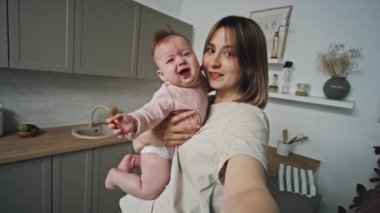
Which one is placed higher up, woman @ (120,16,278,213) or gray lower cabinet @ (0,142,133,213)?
woman @ (120,16,278,213)

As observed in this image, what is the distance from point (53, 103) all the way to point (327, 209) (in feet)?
9.68

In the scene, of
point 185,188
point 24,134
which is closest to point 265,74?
point 185,188

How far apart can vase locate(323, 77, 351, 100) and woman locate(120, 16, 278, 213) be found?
1277 mm

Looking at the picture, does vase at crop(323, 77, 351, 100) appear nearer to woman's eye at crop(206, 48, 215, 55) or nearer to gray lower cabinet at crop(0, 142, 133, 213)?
woman's eye at crop(206, 48, 215, 55)

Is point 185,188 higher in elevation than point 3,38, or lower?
lower

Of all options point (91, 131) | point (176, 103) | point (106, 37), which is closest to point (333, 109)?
point (176, 103)

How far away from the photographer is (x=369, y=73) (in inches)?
63.8

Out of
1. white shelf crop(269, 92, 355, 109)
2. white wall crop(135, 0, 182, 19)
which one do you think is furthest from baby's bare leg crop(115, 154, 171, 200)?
white wall crop(135, 0, 182, 19)

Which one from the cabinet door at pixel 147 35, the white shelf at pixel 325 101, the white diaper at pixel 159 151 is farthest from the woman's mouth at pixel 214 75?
the cabinet door at pixel 147 35

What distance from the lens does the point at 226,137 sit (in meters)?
0.60

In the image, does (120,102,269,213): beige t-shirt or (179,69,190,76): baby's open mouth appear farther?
(179,69,190,76): baby's open mouth

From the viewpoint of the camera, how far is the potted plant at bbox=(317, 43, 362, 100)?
1638 mm

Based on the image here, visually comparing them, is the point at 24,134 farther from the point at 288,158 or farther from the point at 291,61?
the point at 291,61

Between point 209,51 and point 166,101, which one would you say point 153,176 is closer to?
point 166,101
